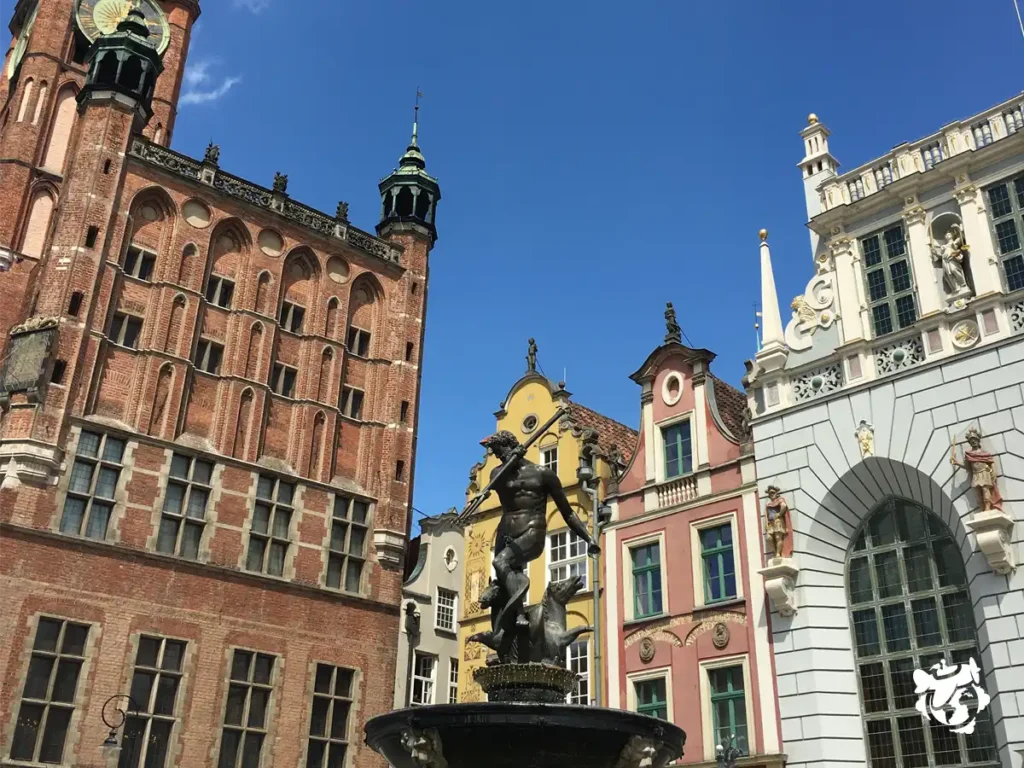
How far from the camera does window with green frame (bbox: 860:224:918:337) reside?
2314cm

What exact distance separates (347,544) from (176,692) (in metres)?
6.66

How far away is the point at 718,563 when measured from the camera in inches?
949

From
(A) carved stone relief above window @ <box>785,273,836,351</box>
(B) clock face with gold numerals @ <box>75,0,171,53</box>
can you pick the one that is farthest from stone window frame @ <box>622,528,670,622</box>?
(B) clock face with gold numerals @ <box>75,0,171,53</box>

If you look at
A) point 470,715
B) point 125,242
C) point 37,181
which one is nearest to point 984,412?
point 470,715

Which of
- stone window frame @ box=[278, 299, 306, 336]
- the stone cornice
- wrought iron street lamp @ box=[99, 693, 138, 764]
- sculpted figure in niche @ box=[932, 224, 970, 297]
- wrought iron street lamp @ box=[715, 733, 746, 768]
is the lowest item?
wrought iron street lamp @ box=[715, 733, 746, 768]

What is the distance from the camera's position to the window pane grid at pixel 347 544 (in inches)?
1146

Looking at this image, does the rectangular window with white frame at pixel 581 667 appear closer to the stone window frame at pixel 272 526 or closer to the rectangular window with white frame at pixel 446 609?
the rectangular window with white frame at pixel 446 609

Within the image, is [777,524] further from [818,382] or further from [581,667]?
[581,667]

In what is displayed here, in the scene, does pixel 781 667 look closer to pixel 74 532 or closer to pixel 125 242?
pixel 74 532

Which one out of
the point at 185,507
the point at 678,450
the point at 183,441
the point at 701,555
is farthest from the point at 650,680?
the point at 183,441

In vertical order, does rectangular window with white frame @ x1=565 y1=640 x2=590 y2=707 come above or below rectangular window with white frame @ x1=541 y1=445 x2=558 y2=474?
below

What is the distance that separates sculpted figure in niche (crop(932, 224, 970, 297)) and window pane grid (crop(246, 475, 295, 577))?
Answer: 1876 centimetres

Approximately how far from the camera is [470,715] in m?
9.66

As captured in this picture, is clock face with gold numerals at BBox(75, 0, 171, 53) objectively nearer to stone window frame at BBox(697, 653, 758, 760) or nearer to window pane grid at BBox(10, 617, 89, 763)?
window pane grid at BBox(10, 617, 89, 763)
